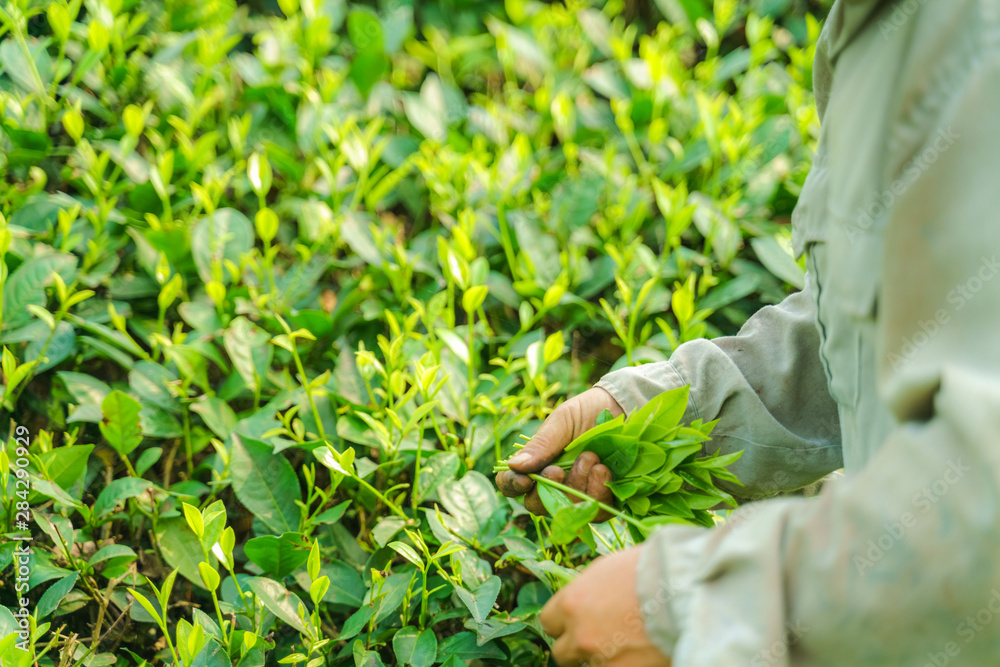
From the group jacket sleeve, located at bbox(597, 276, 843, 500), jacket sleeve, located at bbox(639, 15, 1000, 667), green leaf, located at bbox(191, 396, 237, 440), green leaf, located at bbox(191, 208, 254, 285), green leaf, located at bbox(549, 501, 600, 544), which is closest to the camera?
jacket sleeve, located at bbox(639, 15, 1000, 667)

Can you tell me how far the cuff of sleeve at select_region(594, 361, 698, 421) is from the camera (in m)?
0.97

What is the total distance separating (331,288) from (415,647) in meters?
0.75

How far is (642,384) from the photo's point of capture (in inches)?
38.8

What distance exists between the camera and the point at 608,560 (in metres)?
0.67

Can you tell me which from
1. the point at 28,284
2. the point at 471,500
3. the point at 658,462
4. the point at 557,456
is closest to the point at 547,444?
the point at 557,456

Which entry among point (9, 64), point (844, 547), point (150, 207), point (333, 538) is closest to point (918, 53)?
point (844, 547)

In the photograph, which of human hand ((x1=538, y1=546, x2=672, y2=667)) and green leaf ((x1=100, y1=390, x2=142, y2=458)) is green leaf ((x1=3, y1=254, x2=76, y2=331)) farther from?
human hand ((x1=538, y1=546, x2=672, y2=667))

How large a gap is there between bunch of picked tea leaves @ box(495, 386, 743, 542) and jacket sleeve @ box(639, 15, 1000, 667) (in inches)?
11.5

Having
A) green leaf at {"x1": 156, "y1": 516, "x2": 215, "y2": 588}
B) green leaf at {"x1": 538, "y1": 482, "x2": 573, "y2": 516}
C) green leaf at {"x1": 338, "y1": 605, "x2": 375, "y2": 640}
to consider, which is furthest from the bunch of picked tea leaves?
green leaf at {"x1": 156, "y1": 516, "x2": 215, "y2": 588}

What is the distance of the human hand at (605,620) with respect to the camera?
0.63m

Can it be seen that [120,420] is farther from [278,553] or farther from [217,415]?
[278,553]

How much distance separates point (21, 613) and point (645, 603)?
815 millimetres

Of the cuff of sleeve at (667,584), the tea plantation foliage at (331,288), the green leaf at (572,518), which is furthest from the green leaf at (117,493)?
the cuff of sleeve at (667,584)

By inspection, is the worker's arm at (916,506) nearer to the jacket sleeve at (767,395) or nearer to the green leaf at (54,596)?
the jacket sleeve at (767,395)
